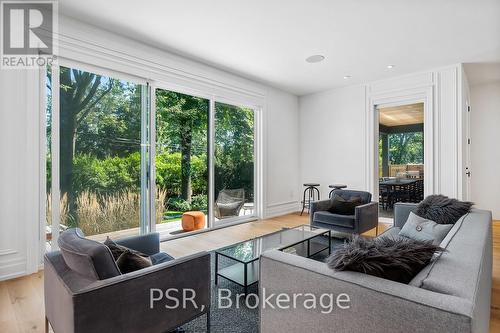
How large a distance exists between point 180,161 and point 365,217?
111 inches

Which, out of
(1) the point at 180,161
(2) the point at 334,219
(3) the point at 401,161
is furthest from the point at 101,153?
(3) the point at 401,161

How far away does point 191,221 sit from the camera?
13.7 ft

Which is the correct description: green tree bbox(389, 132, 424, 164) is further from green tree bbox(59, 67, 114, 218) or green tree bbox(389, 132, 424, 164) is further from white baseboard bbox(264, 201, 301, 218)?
green tree bbox(59, 67, 114, 218)

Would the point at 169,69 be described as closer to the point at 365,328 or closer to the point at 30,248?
the point at 30,248

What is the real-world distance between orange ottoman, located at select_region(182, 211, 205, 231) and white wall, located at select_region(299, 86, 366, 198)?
9.44ft

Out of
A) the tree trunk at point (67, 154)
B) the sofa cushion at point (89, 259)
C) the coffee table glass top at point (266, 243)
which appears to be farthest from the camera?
the tree trunk at point (67, 154)

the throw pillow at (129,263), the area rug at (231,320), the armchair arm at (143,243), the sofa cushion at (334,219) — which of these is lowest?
the area rug at (231,320)

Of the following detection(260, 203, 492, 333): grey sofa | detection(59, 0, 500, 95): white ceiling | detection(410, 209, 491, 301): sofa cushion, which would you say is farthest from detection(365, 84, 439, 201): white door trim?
detection(260, 203, 492, 333): grey sofa

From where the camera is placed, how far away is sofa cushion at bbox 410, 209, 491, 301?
3.08 feet

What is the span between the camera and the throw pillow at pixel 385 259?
1.09 metres

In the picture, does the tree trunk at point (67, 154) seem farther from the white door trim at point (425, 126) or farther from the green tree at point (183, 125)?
the white door trim at point (425, 126)

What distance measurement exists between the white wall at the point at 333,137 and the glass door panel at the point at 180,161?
2.62 meters

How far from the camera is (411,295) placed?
2.94ft

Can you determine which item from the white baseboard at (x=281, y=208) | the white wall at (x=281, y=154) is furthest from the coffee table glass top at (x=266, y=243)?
the white wall at (x=281, y=154)
